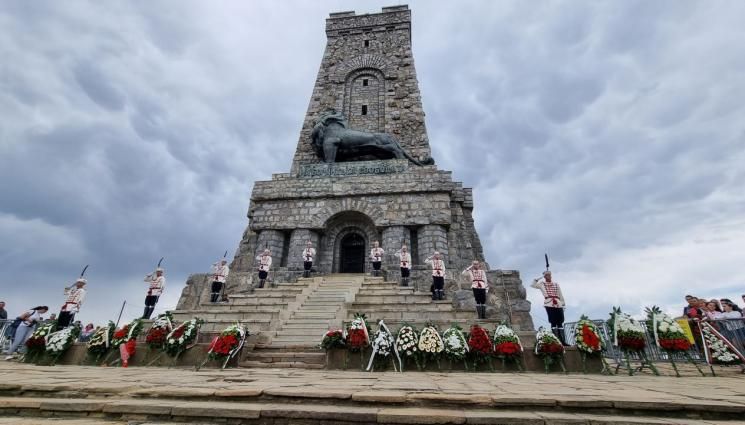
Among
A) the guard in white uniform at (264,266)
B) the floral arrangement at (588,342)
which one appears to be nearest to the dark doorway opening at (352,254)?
the guard in white uniform at (264,266)

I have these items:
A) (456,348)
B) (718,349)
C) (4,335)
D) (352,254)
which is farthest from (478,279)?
(4,335)

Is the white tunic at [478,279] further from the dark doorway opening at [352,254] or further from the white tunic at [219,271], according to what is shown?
the white tunic at [219,271]

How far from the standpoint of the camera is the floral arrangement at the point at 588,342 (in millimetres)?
6355

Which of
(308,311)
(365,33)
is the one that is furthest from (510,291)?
(365,33)

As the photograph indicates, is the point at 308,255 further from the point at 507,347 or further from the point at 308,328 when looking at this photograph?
the point at 507,347

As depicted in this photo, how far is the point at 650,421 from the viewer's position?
2.59 meters

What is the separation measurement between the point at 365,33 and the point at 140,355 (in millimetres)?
22517

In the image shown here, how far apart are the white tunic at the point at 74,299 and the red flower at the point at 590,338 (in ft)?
41.1

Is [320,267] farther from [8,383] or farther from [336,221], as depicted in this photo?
[8,383]

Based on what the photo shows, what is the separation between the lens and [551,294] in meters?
8.66

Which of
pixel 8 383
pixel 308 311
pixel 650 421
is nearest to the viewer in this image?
pixel 650 421

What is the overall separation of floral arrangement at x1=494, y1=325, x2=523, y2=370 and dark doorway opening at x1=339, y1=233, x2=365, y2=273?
8983 mm

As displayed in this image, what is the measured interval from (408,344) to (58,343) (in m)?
7.46

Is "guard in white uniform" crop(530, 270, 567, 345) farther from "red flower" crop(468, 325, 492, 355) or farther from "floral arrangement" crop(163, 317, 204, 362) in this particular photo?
"floral arrangement" crop(163, 317, 204, 362)
